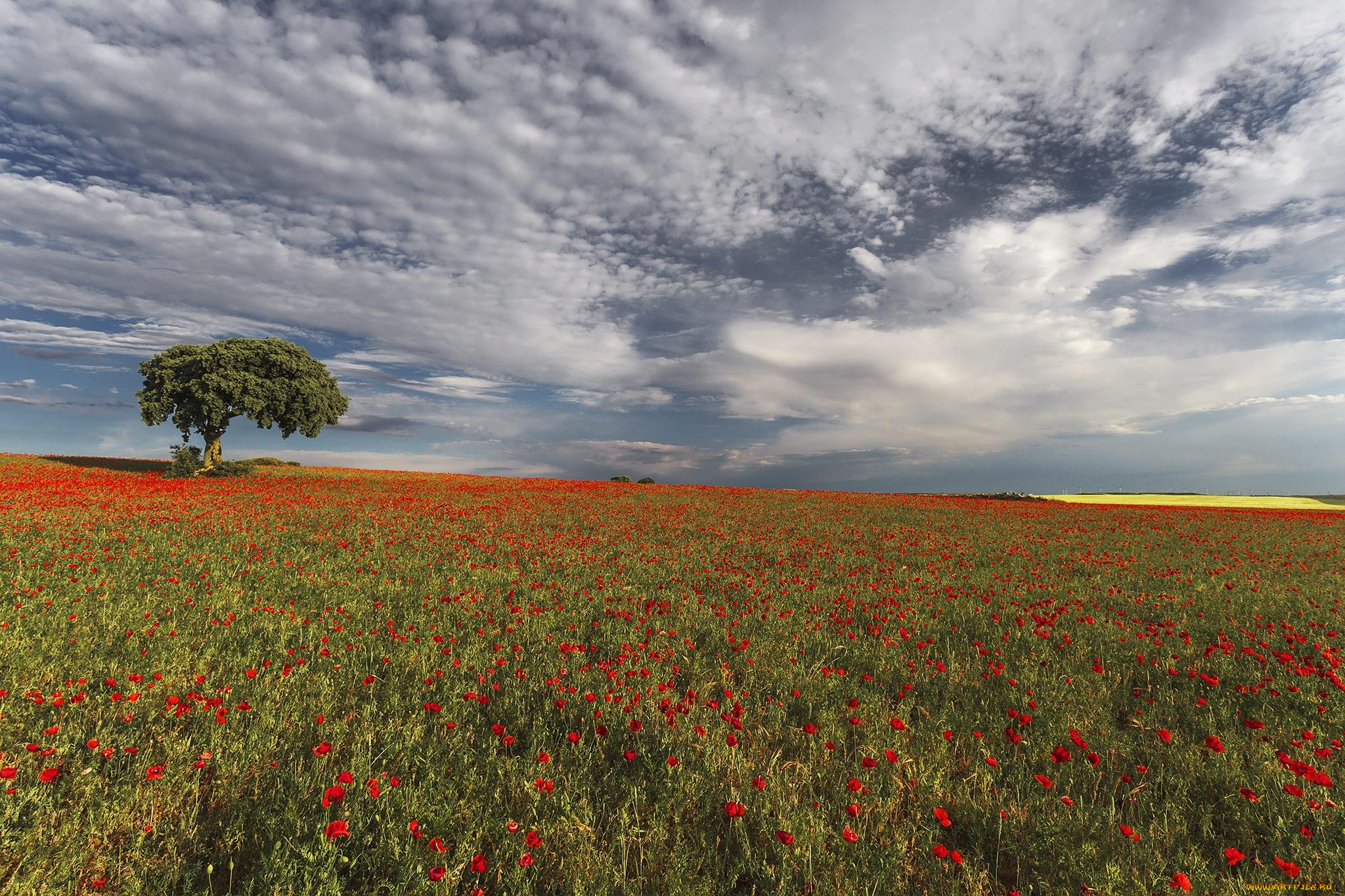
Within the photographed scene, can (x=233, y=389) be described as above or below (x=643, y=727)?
above

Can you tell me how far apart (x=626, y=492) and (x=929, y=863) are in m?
29.8

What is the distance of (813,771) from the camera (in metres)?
4.51

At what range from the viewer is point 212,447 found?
108ft

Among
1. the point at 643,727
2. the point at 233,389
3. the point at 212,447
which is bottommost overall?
the point at 643,727

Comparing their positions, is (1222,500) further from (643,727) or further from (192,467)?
(192,467)

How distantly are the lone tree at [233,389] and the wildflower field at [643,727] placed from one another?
23.1 meters

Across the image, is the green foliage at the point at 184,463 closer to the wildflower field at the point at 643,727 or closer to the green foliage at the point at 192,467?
the green foliage at the point at 192,467

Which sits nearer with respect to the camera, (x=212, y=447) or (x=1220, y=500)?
(x=212, y=447)

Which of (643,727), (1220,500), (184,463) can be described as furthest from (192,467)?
(1220,500)

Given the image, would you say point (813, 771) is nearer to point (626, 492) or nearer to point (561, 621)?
point (561, 621)

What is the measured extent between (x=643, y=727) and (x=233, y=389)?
36.1 meters

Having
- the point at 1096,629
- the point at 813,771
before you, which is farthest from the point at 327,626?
the point at 1096,629

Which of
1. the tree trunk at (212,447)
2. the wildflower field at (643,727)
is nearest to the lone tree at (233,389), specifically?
the tree trunk at (212,447)

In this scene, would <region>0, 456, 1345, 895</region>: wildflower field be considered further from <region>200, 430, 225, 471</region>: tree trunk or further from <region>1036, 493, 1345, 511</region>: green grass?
<region>1036, 493, 1345, 511</region>: green grass
